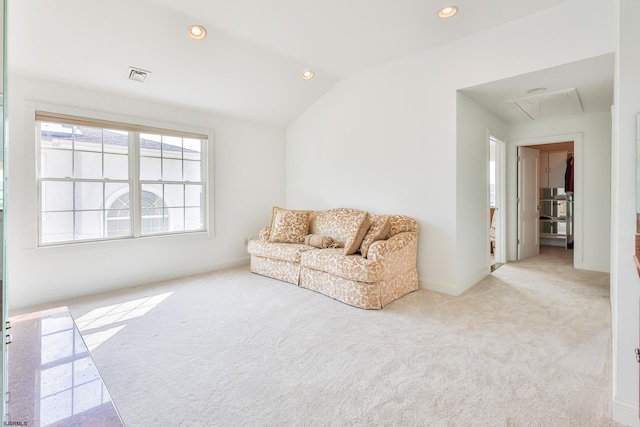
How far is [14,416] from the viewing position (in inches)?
38.2

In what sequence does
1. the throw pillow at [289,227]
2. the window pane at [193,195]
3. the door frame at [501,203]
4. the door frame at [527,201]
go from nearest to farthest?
the throw pillow at [289,227] → the window pane at [193,195] → the door frame at [501,203] → the door frame at [527,201]

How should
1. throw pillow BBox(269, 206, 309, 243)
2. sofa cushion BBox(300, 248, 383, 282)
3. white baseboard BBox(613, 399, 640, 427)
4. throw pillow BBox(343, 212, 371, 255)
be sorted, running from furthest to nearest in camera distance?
throw pillow BBox(269, 206, 309, 243), throw pillow BBox(343, 212, 371, 255), sofa cushion BBox(300, 248, 383, 282), white baseboard BBox(613, 399, 640, 427)

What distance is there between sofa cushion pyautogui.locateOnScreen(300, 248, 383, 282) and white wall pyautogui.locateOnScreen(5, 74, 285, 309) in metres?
1.67

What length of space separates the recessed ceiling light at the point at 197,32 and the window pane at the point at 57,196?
2175 millimetres

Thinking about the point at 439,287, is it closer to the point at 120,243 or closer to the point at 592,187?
the point at 592,187

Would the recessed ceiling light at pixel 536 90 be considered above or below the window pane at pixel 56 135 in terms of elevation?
above

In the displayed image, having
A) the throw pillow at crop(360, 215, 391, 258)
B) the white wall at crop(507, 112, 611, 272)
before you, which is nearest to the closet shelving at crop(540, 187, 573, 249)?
the white wall at crop(507, 112, 611, 272)

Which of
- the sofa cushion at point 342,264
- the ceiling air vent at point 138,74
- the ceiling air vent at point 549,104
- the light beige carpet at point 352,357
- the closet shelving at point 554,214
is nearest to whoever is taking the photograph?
the light beige carpet at point 352,357

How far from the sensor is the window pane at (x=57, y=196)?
325 cm

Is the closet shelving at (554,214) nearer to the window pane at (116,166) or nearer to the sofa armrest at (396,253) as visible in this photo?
the sofa armrest at (396,253)

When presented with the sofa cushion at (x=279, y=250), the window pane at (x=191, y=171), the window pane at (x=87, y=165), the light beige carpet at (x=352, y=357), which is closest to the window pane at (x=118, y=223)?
the window pane at (x=87, y=165)

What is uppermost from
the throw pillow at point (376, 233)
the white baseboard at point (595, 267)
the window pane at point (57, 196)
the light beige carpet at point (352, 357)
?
the window pane at point (57, 196)

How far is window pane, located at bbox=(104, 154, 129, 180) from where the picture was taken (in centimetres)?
366

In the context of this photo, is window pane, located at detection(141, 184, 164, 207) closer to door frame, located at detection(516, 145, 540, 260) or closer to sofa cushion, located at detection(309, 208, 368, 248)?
sofa cushion, located at detection(309, 208, 368, 248)
